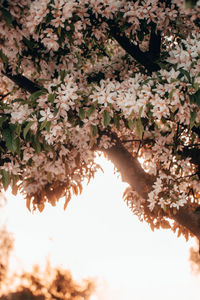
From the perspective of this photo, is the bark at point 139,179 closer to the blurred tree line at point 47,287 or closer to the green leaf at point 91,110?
the green leaf at point 91,110

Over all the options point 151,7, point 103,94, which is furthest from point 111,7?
point 103,94

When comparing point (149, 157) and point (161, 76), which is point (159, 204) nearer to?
point (149, 157)

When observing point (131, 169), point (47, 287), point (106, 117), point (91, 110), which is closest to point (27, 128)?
point (91, 110)

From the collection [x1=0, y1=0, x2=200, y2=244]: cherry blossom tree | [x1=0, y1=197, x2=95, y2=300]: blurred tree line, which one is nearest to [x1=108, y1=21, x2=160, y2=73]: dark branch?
[x1=0, y1=0, x2=200, y2=244]: cherry blossom tree

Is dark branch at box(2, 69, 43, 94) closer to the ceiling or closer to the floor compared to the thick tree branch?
closer to the ceiling

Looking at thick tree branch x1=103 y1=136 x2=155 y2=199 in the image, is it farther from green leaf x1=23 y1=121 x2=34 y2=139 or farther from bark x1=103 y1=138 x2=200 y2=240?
green leaf x1=23 y1=121 x2=34 y2=139

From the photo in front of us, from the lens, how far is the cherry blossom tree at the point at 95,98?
8.89 ft

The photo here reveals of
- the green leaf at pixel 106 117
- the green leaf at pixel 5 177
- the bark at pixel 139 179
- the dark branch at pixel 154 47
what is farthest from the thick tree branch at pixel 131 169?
the green leaf at pixel 5 177

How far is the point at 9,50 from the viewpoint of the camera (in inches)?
123

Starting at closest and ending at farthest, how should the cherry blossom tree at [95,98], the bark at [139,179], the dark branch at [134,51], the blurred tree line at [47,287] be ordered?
the cherry blossom tree at [95,98]
the dark branch at [134,51]
the bark at [139,179]
the blurred tree line at [47,287]

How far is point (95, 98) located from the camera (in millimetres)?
2875

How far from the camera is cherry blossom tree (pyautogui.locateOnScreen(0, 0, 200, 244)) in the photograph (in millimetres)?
2709

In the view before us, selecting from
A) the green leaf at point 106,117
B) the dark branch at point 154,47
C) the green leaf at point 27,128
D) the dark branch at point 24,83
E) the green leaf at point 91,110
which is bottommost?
the green leaf at point 106,117

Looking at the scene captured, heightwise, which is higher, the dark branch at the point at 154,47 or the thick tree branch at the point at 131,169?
the dark branch at the point at 154,47
